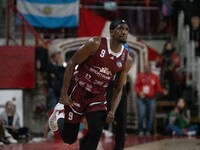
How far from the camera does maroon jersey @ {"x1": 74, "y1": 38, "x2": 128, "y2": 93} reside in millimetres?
7707

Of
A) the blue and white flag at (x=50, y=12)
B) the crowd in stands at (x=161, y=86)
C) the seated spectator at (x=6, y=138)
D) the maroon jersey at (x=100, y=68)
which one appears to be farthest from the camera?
the blue and white flag at (x=50, y=12)

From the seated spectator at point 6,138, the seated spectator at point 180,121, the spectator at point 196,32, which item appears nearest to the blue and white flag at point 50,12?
the spectator at point 196,32

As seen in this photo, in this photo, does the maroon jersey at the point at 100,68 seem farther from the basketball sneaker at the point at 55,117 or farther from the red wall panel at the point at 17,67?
the red wall panel at the point at 17,67

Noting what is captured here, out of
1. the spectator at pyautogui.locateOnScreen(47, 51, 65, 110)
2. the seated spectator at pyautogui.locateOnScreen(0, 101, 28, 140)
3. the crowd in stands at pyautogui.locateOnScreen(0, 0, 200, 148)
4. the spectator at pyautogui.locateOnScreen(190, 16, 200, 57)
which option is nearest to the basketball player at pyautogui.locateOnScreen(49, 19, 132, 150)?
the crowd in stands at pyautogui.locateOnScreen(0, 0, 200, 148)

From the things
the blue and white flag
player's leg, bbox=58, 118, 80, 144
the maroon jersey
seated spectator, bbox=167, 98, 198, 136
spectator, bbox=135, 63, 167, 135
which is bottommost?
seated spectator, bbox=167, 98, 198, 136

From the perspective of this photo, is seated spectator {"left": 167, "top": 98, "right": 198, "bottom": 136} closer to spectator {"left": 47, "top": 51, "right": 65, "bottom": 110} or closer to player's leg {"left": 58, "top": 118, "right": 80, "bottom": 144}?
spectator {"left": 47, "top": 51, "right": 65, "bottom": 110}

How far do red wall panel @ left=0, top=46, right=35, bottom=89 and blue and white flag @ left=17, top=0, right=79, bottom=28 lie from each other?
136 cm

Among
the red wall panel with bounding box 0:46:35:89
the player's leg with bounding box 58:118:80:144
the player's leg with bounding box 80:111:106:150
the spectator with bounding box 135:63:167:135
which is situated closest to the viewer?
the player's leg with bounding box 80:111:106:150

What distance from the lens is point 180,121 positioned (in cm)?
1664

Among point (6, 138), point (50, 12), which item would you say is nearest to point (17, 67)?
point (50, 12)

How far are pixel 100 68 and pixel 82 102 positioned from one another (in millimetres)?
501

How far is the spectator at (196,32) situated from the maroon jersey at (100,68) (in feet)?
33.6

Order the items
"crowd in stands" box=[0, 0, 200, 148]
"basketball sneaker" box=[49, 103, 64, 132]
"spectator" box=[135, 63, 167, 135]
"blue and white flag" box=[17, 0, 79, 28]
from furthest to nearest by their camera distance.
Result: "blue and white flag" box=[17, 0, 79, 28] < "spectator" box=[135, 63, 167, 135] < "crowd in stands" box=[0, 0, 200, 148] < "basketball sneaker" box=[49, 103, 64, 132]

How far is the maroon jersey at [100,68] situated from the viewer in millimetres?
7707
